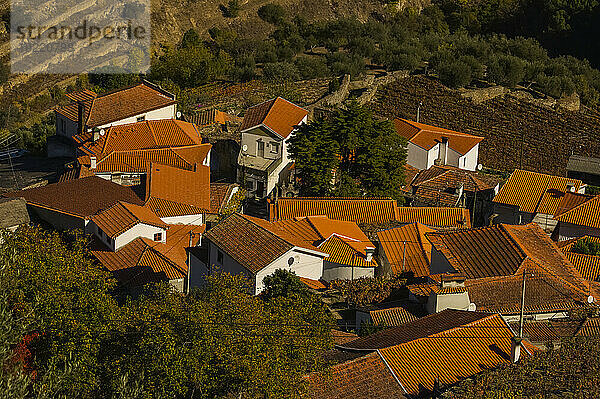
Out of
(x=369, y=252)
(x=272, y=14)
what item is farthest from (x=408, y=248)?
(x=272, y=14)

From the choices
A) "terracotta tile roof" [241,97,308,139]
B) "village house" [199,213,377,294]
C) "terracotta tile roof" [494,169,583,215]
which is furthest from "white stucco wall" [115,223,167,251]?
"terracotta tile roof" [494,169,583,215]

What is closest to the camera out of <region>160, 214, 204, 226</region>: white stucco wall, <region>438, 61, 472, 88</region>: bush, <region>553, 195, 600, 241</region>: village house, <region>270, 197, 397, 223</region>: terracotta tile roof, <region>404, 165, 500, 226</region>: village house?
<region>270, 197, 397, 223</region>: terracotta tile roof

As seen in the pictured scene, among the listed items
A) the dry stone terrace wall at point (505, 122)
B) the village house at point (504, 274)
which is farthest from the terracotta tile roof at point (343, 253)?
the dry stone terrace wall at point (505, 122)

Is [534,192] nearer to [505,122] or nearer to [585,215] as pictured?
[585,215]

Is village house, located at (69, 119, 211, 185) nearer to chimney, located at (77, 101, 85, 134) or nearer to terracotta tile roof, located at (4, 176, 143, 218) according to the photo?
chimney, located at (77, 101, 85, 134)

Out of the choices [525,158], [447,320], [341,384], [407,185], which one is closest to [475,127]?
[525,158]

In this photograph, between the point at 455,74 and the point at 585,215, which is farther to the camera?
Result: the point at 455,74
